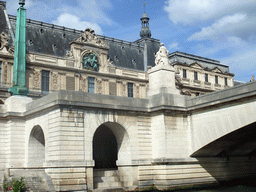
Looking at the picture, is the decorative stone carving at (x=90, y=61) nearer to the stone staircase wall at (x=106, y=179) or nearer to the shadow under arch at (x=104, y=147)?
the shadow under arch at (x=104, y=147)

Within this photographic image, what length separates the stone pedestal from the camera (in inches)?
1085

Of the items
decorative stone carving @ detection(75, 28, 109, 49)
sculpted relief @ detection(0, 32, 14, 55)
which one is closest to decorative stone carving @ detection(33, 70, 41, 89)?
sculpted relief @ detection(0, 32, 14, 55)

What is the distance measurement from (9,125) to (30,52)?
21.2m

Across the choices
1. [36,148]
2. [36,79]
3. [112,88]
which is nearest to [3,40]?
[36,79]

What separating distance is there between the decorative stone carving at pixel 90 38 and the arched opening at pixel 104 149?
24.5 meters

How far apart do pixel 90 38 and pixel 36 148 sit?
28.0 m

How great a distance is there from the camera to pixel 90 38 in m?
53.5

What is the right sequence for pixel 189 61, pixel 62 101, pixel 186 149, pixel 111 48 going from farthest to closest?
pixel 189 61, pixel 111 48, pixel 186 149, pixel 62 101

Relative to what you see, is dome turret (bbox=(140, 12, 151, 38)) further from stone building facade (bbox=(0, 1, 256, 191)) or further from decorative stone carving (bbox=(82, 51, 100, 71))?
stone building facade (bbox=(0, 1, 256, 191))

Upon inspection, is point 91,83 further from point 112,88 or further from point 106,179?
point 106,179

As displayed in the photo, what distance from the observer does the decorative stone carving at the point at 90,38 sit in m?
52.7

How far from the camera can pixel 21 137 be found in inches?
1141

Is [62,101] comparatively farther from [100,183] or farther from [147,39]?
[147,39]

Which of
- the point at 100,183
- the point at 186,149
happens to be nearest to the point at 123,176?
the point at 100,183
